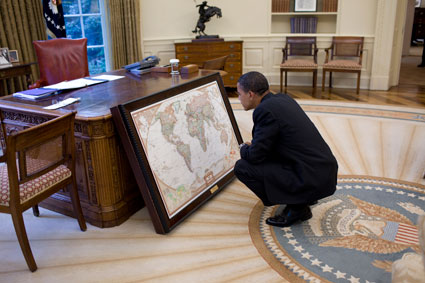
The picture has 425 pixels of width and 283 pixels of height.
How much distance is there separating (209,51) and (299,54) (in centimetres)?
158

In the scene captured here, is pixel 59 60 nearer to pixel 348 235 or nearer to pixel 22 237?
pixel 22 237

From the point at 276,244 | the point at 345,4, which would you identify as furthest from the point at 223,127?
the point at 345,4

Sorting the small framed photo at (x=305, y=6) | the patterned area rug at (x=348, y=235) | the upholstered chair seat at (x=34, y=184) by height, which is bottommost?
the patterned area rug at (x=348, y=235)

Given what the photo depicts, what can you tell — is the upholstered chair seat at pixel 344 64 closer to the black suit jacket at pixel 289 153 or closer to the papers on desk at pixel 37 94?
the black suit jacket at pixel 289 153

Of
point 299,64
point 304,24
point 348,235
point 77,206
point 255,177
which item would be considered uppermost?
point 304,24

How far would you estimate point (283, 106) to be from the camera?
2.41 m

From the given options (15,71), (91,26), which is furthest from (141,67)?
(91,26)

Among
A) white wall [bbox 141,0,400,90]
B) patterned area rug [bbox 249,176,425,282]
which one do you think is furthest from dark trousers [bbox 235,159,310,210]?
white wall [bbox 141,0,400,90]

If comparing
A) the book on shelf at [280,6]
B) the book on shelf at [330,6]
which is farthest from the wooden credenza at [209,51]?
the book on shelf at [330,6]

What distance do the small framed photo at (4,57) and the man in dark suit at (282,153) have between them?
10.8 ft

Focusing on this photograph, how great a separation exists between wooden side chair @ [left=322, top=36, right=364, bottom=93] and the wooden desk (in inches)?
163

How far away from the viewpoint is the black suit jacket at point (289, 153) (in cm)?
240

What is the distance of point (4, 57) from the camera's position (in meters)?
4.57

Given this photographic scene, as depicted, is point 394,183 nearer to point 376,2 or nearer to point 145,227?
point 145,227
